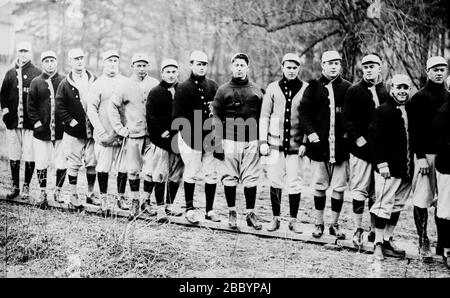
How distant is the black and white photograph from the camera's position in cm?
504

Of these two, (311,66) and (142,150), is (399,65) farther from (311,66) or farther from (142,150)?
(142,150)

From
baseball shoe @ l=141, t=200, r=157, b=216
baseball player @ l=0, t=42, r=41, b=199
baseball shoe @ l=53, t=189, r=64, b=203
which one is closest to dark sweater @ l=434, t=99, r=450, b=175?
baseball shoe @ l=141, t=200, r=157, b=216

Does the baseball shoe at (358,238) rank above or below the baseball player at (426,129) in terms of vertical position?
below

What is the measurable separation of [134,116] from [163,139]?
0.56 metres

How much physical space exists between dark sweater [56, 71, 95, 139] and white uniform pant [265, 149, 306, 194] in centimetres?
263

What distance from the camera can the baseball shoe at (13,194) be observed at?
7.09 meters

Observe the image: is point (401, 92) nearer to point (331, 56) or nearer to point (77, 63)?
point (331, 56)

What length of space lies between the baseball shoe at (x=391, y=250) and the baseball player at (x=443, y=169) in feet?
1.46

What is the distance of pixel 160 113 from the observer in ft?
21.2

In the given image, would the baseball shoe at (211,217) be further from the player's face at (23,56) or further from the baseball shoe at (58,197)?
the player's face at (23,56)

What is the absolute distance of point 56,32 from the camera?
16906mm

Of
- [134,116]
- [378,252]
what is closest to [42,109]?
[134,116]

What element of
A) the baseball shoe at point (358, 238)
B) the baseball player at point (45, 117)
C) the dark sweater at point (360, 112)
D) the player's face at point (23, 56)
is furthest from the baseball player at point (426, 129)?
the player's face at point (23, 56)

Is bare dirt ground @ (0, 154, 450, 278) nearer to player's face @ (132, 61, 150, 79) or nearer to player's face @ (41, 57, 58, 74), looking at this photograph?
player's face @ (132, 61, 150, 79)
